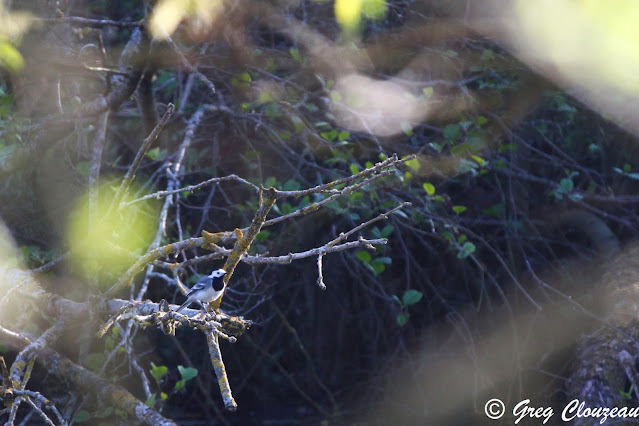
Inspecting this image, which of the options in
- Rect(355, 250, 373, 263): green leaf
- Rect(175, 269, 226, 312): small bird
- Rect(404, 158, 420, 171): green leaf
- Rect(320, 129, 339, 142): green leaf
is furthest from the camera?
Rect(320, 129, 339, 142): green leaf

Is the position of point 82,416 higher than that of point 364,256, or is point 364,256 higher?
point 364,256

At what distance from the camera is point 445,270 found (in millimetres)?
5117

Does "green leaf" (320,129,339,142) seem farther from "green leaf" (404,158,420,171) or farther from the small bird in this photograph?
the small bird

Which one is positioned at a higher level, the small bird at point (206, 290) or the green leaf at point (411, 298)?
the small bird at point (206, 290)

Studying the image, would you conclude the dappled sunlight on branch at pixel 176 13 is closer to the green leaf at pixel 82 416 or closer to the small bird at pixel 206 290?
the small bird at pixel 206 290

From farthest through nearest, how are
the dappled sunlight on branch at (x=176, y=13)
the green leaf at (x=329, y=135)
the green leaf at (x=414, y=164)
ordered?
1. the green leaf at (x=329, y=135)
2. the green leaf at (x=414, y=164)
3. the dappled sunlight on branch at (x=176, y=13)

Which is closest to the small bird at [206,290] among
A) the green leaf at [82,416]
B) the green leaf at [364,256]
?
the green leaf at [82,416]

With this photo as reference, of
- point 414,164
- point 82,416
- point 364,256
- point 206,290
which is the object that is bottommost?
point 82,416

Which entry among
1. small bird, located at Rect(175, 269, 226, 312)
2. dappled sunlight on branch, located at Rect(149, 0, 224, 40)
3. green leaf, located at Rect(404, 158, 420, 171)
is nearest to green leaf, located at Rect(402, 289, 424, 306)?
green leaf, located at Rect(404, 158, 420, 171)

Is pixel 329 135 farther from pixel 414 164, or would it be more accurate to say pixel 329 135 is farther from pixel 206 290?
pixel 206 290

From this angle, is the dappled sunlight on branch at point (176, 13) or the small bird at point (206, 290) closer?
the small bird at point (206, 290)

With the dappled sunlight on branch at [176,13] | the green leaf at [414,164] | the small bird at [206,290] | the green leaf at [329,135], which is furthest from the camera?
the green leaf at [329,135]

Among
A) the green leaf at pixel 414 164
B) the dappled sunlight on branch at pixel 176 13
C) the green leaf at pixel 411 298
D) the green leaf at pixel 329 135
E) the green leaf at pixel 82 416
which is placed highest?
the dappled sunlight on branch at pixel 176 13

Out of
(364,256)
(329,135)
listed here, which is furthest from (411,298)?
(329,135)
